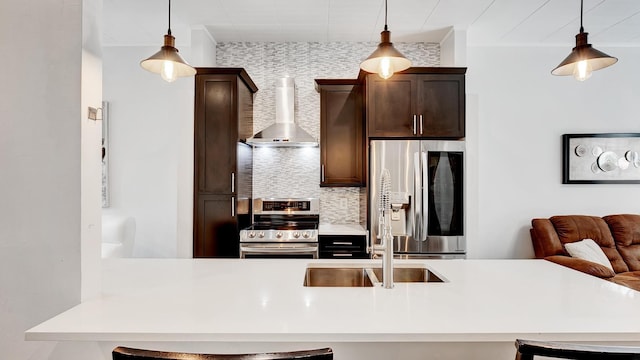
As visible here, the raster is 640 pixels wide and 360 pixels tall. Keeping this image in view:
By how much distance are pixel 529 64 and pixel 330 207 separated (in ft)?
8.64

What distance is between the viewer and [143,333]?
1.13 m

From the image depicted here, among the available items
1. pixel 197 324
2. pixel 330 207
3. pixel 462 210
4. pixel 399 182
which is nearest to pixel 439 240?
pixel 462 210

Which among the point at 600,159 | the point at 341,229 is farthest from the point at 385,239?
the point at 600,159

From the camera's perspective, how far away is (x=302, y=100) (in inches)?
162

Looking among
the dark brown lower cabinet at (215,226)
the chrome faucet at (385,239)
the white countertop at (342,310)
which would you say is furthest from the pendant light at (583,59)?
the dark brown lower cabinet at (215,226)

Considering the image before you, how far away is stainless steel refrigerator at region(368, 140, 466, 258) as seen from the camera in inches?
134

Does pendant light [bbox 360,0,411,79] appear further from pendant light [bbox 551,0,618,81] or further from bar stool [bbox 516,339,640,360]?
bar stool [bbox 516,339,640,360]

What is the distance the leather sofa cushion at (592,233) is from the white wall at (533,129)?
305 mm

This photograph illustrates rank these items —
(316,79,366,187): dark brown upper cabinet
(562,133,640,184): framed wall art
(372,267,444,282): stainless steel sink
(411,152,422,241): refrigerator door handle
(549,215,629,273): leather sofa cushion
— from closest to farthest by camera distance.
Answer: (372,267,444,282): stainless steel sink → (411,152,422,241): refrigerator door handle → (549,215,629,273): leather sofa cushion → (316,79,366,187): dark brown upper cabinet → (562,133,640,184): framed wall art

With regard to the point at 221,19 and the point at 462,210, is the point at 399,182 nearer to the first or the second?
the point at 462,210

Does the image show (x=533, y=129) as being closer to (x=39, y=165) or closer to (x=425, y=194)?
(x=425, y=194)

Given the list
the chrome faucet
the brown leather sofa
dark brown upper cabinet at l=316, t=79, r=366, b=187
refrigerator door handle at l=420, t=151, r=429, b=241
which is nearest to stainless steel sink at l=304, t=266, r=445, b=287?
the chrome faucet

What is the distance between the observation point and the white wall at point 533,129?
4074 mm

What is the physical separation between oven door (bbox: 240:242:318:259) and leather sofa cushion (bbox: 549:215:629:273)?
244 cm
